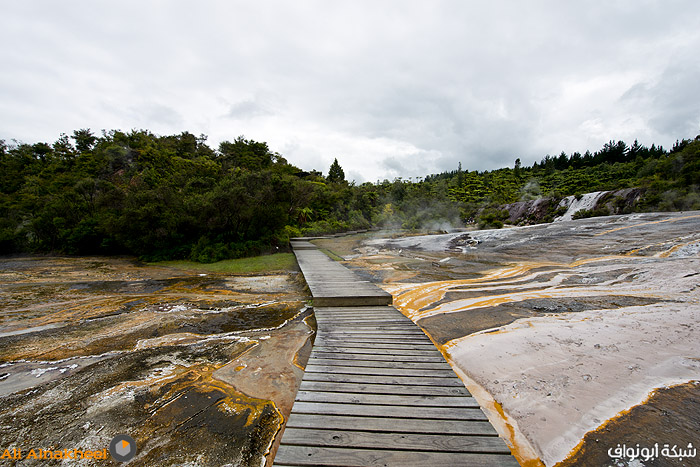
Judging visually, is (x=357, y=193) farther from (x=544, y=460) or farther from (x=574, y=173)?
(x=574, y=173)

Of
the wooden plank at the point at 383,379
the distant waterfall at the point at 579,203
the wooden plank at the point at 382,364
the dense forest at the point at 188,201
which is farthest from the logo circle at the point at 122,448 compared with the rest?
the distant waterfall at the point at 579,203

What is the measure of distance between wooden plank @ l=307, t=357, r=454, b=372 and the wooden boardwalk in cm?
1

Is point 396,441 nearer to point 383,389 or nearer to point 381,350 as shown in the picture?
point 383,389

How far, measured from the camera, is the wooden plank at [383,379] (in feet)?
8.34

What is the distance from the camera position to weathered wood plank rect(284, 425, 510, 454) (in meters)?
1.81

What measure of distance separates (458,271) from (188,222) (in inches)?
423

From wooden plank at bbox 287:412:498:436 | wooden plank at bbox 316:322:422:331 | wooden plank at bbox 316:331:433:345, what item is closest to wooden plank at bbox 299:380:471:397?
wooden plank at bbox 287:412:498:436

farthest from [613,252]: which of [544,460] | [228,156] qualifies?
[228,156]

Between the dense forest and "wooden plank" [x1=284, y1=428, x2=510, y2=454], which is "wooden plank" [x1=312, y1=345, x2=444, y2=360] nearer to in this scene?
"wooden plank" [x1=284, y1=428, x2=510, y2=454]

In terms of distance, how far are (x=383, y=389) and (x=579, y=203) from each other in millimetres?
24856

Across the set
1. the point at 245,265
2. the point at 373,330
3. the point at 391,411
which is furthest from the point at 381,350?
the point at 245,265

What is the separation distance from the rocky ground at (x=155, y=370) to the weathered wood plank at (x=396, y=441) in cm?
46

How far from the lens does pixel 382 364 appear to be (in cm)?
293

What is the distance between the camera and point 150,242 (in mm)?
11562
